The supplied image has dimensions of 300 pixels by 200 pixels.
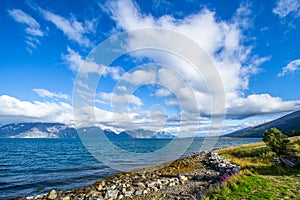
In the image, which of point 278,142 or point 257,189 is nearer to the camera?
point 257,189

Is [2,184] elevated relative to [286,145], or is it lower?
lower

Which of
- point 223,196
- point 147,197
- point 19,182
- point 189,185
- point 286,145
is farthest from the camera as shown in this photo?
point 19,182

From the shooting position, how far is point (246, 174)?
15.8 metres

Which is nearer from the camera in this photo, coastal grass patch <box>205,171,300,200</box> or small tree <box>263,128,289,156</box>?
coastal grass patch <box>205,171,300,200</box>

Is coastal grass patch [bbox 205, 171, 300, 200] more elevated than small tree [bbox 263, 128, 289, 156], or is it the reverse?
small tree [bbox 263, 128, 289, 156]

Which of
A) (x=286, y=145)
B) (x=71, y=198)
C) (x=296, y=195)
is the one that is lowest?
(x=71, y=198)

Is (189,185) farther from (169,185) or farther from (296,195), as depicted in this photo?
(296,195)

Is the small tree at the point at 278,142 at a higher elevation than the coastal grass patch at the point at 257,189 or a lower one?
higher

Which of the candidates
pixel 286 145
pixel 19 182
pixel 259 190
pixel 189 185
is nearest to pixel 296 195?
pixel 259 190

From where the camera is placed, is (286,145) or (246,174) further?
(286,145)

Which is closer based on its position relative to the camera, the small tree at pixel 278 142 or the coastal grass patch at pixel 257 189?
the coastal grass patch at pixel 257 189

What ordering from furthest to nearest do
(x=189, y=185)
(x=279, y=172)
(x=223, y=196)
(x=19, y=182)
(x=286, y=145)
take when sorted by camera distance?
1. (x=19, y=182)
2. (x=286, y=145)
3. (x=189, y=185)
4. (x=279, y=172)
5. (x=223, y=196)

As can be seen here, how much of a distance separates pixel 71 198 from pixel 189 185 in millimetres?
10655

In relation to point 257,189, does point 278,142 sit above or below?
above
